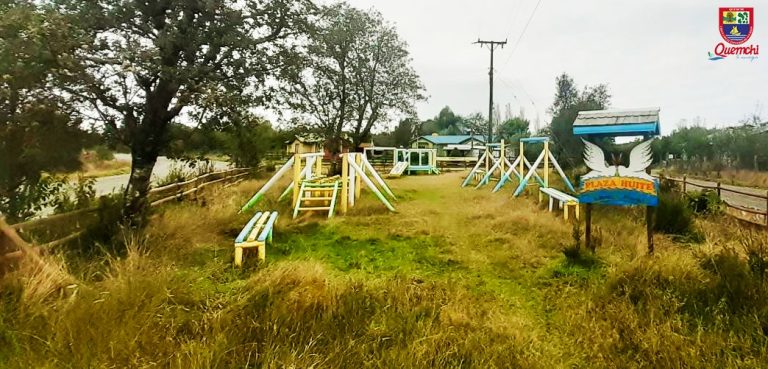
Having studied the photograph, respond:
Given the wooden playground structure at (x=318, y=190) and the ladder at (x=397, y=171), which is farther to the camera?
the ladder at (x=397, y=171)

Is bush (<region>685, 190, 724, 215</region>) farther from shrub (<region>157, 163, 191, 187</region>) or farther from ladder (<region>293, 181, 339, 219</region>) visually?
shrub (<region>157, 163, 191, 187</region>)

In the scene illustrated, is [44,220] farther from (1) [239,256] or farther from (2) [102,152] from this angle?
(2) [102,152]

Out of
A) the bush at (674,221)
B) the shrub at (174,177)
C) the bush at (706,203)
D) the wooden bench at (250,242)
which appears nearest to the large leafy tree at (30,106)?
the wooden bench at (250,242)

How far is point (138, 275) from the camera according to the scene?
11.9ft

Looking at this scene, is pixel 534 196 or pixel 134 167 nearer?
pixel 134 167

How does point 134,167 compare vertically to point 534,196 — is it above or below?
above

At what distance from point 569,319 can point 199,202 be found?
9.20 m

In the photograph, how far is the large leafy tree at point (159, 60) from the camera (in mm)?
5449

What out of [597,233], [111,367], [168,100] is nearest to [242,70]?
[168,100]

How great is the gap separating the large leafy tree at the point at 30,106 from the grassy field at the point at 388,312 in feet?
3.89

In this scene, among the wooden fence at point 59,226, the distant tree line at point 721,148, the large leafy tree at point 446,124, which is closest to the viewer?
the wooden fence at point 59,226

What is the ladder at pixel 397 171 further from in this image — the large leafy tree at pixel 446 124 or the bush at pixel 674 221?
the large leafy tree at pixel 446 124

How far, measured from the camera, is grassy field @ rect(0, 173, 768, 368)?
2.82 m

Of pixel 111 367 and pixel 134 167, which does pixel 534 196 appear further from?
pixel 111 367
